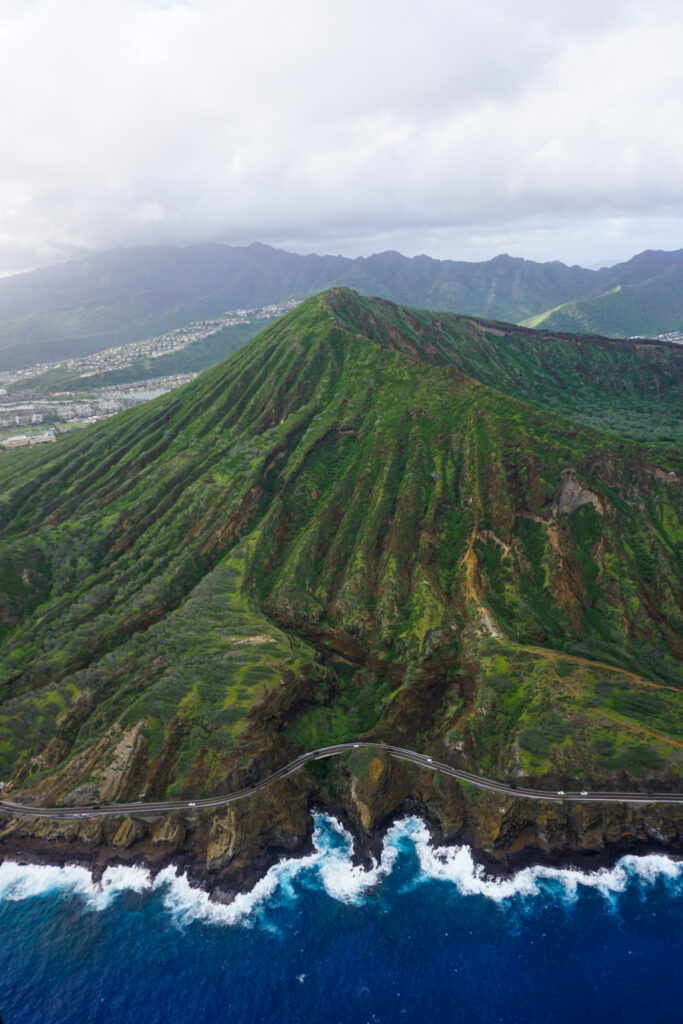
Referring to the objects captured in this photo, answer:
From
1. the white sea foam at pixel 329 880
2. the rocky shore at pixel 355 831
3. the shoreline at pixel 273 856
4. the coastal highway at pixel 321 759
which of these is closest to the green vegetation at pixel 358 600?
the coastal highway at pixel 321 759

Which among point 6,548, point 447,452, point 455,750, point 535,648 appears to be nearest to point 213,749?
point 455,750

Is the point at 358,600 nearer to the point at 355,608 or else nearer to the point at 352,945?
the point at 355,608

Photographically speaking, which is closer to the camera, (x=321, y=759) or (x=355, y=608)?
(x=321, y=759)

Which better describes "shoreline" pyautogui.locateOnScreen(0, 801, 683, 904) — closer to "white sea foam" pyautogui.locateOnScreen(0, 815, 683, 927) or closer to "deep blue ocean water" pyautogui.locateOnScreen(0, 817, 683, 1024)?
"white sea foam" pyautogui.locateOnScreen(0, 815, 683, 927)

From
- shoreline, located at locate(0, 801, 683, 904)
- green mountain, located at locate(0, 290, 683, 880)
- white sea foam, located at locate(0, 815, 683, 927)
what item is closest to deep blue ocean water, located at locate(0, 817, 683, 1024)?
white sea foam, located at locate(0, 815, 683, 927)

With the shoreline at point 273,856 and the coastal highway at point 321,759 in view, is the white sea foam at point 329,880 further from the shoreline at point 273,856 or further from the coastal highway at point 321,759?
the coastal highway at point 321,759

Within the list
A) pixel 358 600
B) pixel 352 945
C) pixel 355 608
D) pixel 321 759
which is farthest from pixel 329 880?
pixel 358 600
